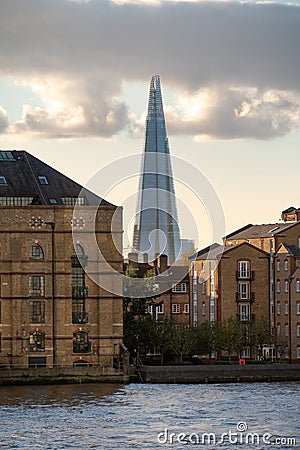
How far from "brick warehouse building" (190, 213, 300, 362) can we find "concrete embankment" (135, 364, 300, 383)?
16.7m

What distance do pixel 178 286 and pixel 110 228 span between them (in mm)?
28801

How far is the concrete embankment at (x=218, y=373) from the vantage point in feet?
336

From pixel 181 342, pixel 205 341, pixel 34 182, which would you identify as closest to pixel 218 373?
pixel 181 342

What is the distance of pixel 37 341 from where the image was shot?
104938mm

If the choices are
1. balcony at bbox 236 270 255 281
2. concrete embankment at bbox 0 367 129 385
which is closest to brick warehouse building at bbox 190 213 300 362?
balcony at bbox 236 270 255 281

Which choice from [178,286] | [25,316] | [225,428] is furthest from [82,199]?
[225,428]

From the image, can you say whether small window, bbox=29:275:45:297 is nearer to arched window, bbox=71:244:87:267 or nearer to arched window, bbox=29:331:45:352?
arched window, bbox=71:244:87:267

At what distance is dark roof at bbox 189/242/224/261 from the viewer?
420 ft

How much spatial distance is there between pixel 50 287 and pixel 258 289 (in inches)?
1088

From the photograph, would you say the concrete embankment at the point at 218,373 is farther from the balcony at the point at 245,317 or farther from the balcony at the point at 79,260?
the balcony at the point at 245,317

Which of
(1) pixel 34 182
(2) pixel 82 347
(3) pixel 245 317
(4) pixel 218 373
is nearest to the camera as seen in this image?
(4) pixel 218 373

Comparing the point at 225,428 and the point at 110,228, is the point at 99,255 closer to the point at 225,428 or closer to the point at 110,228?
the point at 110,228

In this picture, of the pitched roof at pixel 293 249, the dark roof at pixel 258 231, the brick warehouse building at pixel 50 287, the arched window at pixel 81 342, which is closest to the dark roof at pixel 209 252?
the dark roof at pixel 258 231

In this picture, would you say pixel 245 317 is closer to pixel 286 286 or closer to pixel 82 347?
pixel 286 286
